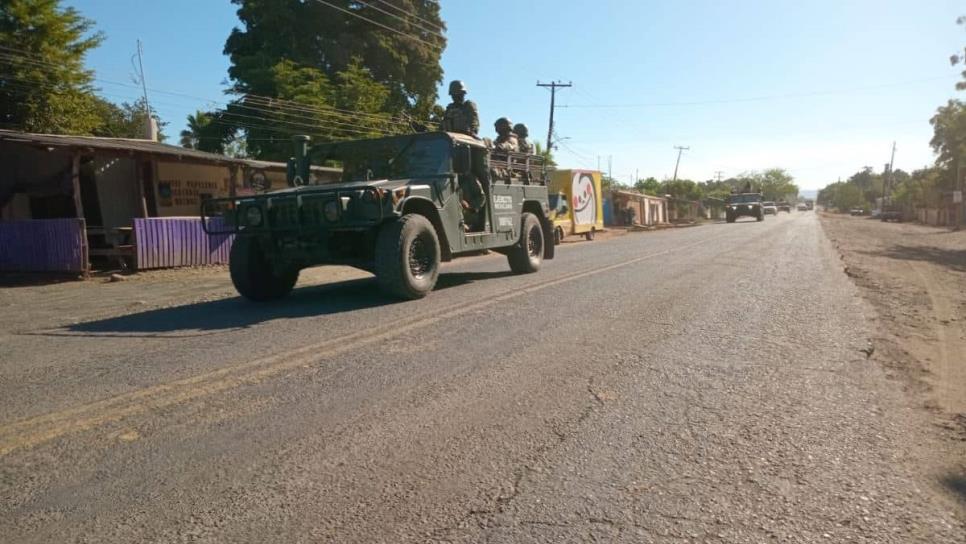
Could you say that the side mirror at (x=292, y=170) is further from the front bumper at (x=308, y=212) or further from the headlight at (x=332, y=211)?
the headlight at (x=332, y=211)

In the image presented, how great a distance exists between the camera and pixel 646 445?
318cm

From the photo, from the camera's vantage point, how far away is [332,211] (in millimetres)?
6941

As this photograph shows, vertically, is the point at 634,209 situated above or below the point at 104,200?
below

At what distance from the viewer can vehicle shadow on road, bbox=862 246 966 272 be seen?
51.9 feet

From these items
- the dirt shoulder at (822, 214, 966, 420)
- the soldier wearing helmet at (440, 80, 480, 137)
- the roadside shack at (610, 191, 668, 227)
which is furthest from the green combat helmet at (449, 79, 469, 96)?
the roadside shack at (610, 191, 668, 227)

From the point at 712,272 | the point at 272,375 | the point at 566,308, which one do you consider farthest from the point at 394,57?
the point at 272,375

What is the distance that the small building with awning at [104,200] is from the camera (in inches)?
512

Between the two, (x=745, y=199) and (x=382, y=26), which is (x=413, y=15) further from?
(x=745, y=199)

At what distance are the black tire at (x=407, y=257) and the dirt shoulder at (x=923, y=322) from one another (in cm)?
464

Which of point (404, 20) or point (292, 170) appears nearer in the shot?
point (292, 170)

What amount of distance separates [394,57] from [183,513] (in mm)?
35163

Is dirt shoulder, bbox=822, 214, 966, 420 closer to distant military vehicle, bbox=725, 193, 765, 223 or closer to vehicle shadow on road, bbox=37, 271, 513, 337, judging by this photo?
vehicle shadow on road, bbox=37, 271, 513, 337

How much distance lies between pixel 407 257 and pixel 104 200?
12545 mm

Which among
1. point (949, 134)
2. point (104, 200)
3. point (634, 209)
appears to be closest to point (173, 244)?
point (104, 200)
